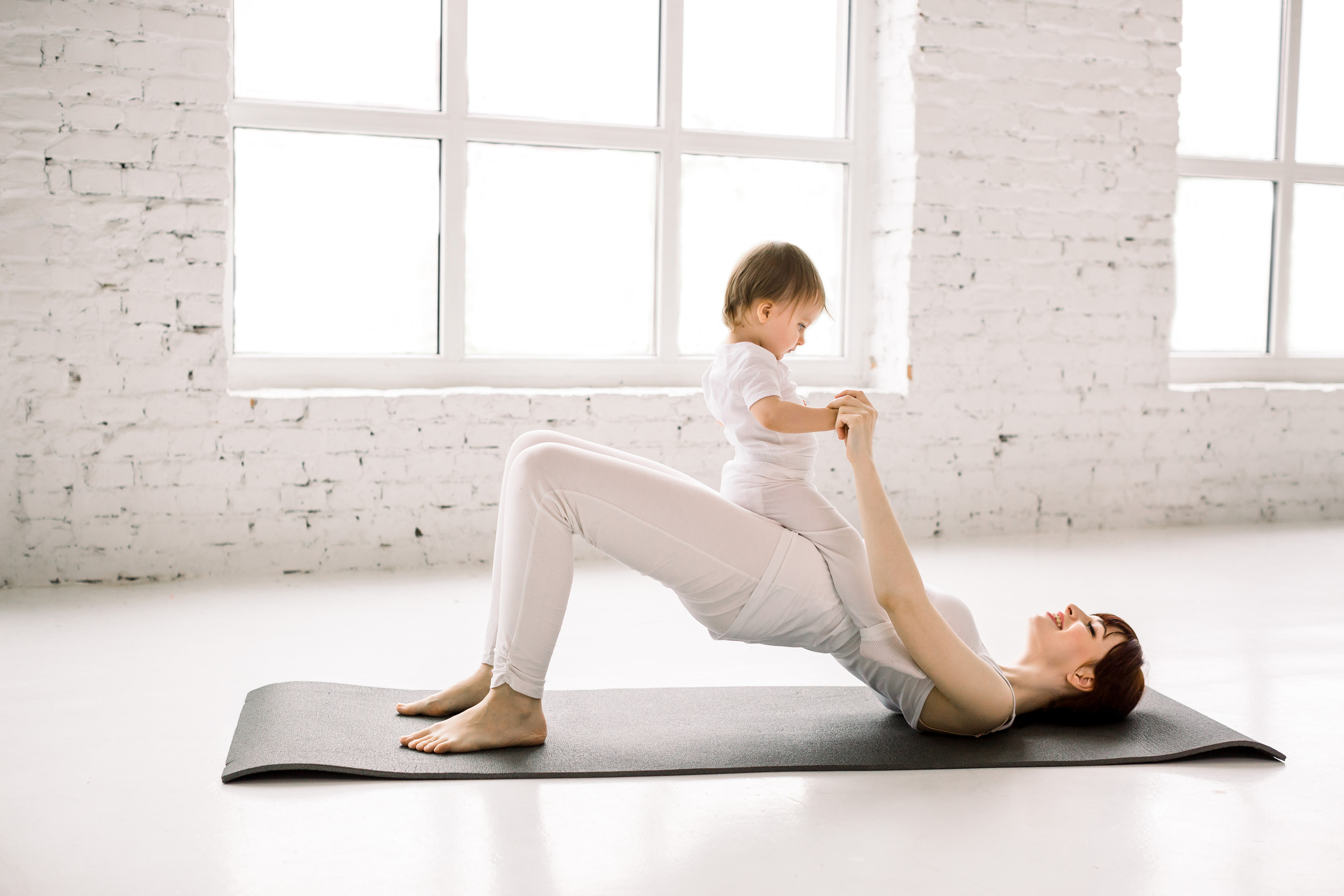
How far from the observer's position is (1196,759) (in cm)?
219

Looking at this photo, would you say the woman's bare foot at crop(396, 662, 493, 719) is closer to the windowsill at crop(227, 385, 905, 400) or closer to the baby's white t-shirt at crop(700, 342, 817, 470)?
the baby's white t-shirt at crop(700, 342, 817, 470)

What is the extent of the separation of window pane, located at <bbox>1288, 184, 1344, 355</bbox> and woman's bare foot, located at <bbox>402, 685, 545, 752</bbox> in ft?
15.6

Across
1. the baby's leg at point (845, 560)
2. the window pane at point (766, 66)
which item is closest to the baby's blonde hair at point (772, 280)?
the baby's leg at point (845, 560)

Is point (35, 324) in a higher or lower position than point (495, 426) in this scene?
higher

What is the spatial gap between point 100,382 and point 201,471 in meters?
0.40

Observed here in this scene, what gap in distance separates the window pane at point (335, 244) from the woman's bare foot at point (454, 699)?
82.7 inches

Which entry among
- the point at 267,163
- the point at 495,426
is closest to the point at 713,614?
the point at 495,426

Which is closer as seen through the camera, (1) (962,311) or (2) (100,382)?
(2) (100,382)

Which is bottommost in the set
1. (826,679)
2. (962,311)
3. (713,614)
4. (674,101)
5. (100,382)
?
(826,679)

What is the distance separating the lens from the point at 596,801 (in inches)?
75.8

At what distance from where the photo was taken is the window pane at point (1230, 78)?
522cm

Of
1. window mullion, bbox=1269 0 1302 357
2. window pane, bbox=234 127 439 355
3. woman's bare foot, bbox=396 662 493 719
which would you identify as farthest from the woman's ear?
window mullion, bbox=1269 0 1302 357

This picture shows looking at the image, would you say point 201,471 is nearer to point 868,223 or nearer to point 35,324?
point 35,324

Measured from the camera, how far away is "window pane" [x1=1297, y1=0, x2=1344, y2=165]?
17.8 feet
